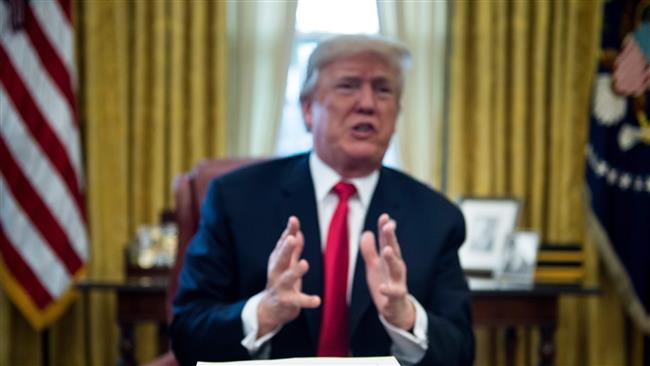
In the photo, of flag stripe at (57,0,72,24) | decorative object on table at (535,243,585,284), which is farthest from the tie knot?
flag stripe at (57,0,72,24)

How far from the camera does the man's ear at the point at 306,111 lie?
6.38 feet

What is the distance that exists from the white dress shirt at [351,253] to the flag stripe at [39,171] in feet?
6.12

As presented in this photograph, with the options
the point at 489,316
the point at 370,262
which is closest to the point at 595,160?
the point at 489,316

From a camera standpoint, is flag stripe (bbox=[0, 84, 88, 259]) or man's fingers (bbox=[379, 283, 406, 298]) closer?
man's fingers (bbox=[379, 283, 406, 298])

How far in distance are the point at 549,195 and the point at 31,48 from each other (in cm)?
261

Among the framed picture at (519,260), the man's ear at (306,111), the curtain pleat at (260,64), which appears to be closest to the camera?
the man's ear at (306,111)

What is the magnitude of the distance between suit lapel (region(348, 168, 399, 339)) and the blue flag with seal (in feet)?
6.46

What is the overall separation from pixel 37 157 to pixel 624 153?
2.73m

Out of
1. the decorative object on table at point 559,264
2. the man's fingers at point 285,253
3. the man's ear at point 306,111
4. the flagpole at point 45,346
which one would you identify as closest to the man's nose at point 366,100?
the man's ear at point 306,111

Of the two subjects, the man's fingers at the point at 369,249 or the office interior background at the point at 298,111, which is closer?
the man's fingers at the point at 369,249

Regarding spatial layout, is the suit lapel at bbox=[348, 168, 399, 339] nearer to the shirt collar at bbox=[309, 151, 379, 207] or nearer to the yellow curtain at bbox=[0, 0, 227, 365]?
the shirt collar at bbox=[309, 151, 379, 207]

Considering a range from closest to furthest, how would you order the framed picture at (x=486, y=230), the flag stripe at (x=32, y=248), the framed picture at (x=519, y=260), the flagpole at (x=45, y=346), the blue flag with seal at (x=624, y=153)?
the framed picture at (x=519, y=260) < the framed picture at (x=486, y=230) < the flag stripe at (x=32, y=248) < the blue flag with seal at (x=624, y=153) < the flagpole at (x=45, y=346)

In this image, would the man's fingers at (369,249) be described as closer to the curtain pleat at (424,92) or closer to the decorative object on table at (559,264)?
the decorative object on table at (559,264)

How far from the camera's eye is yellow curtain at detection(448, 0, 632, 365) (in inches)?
147
